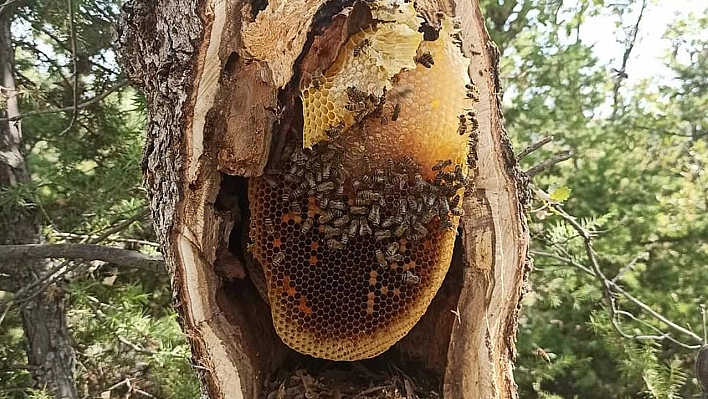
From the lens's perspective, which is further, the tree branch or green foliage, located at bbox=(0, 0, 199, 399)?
green foliage, located at bbox=(0, 0, 199, 399)

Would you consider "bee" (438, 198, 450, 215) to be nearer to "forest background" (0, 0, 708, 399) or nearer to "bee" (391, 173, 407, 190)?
"bee" (391, 173, 407, 190)

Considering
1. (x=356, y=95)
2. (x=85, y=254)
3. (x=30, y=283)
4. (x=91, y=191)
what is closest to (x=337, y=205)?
(x=356, y=95)

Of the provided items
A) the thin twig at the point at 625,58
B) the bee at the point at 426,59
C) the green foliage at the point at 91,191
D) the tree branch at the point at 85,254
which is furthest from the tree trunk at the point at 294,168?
the thin twig at the point at 625,58

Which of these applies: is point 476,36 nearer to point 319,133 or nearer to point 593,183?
point 319,133

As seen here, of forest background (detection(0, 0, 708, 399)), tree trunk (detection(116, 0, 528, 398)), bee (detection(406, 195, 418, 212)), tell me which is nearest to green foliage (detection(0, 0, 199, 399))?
forest background (detection(0, 0, 708, 399))

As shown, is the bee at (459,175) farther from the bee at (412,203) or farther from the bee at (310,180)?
the bee at (310,180)

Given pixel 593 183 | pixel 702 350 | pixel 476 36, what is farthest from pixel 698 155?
pixel 476 36

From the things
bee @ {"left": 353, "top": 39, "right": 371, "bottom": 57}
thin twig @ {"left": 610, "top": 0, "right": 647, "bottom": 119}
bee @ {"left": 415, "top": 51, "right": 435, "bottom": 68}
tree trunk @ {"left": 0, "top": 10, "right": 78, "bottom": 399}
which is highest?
thin twig @ {"left": 610, "top": 0, "right": 647, "bottom": 119}
